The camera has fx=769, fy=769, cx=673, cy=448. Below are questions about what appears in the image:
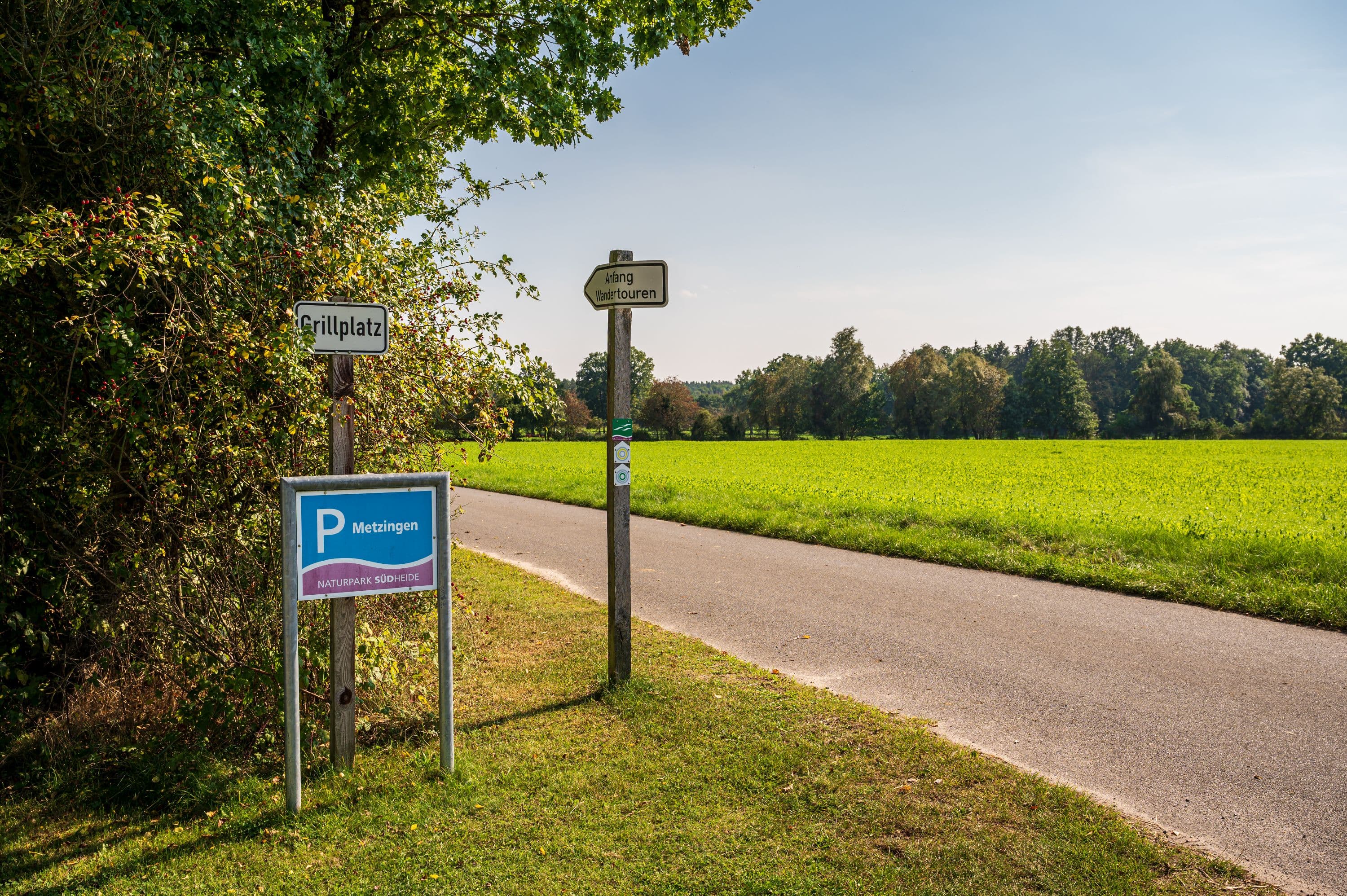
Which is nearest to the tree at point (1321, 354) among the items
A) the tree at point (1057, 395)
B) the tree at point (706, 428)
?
the tree at point (1057, 395)

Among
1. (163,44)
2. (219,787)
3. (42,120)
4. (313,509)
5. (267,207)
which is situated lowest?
(219,787)

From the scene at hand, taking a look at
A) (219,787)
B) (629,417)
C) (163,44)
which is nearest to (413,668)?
(219,787)

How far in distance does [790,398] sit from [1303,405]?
5686 cm

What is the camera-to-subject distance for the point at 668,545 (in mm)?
12008

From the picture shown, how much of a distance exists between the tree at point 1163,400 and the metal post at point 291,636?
10855 centimetres

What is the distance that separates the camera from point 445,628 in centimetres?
434

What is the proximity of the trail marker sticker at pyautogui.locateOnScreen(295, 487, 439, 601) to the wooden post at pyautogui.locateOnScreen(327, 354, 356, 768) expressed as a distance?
167mm

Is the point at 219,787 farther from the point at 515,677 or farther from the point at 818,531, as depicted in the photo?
the point at 818,531

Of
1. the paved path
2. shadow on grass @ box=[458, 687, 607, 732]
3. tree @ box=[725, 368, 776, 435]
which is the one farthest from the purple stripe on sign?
tree @ box=[725, 368, 776, 435]

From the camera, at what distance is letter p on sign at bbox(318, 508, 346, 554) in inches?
158

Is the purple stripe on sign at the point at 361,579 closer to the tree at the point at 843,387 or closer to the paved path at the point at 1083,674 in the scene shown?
the paved path at the point at 1083,674

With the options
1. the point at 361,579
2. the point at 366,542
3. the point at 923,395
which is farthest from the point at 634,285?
the point at 923,395

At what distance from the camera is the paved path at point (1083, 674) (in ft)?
12.8

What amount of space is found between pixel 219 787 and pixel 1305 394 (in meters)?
109
